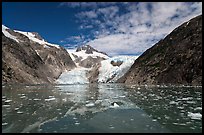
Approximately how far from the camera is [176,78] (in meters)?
72.2

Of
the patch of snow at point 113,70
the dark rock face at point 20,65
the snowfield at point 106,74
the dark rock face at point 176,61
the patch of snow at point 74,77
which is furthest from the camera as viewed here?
the patch of snow at point 74,77

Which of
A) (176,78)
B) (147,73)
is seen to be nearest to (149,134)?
(176,78)

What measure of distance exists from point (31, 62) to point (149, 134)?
128952 millimetres

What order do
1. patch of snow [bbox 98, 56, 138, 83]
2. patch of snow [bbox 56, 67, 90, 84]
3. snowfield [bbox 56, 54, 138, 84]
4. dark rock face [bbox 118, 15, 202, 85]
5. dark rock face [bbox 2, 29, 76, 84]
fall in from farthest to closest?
patch of snow [bbox 56, 67, 90, 84] < snowfield [bbox 56, 54, 138, 84] < patch of snow [bbox 98, 56, 138, 83] < dark rock face [bbox 2, 29, 76, 84] < dark rock face [bbox 118, 15, 202, 85]

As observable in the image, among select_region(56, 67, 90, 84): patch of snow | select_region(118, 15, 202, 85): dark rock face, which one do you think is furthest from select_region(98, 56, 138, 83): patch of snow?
select_region(118, 15, 202, 85): dark rock face

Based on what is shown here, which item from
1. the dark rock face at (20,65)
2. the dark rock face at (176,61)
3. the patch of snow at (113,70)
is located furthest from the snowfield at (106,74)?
the dark rock face at (176,61)

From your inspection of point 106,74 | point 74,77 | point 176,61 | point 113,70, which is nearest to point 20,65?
point 106,74

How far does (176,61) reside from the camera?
7888cm

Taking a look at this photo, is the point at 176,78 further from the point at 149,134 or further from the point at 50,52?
Answer: the point at 50,52

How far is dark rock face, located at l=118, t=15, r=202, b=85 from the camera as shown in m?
68.2

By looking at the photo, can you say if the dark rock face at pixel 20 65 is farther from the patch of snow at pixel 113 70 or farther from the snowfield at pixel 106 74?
the patch of snow at pixel 113 70

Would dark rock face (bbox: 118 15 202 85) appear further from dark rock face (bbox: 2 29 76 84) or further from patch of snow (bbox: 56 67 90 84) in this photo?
patch of snow (bbox: 56 67 90 84)

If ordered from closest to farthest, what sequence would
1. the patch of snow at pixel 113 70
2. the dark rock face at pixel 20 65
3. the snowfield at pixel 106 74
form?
the dark rock face at pixel 20 65 → the patch of snow at pixel 113 70 → the snowfield at pixel 106 74

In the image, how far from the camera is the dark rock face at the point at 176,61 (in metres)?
68.2
